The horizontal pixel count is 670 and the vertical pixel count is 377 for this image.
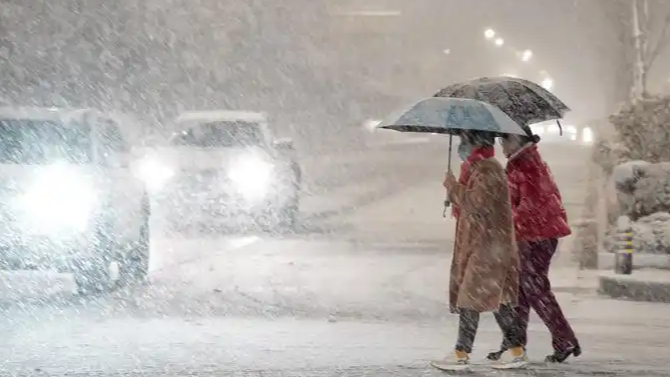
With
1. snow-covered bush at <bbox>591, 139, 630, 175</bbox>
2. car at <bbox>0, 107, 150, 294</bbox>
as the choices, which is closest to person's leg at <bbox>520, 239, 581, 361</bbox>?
car at <bbox>0, 107, 150, 294</bbox>

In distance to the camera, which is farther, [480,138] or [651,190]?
[651,190]

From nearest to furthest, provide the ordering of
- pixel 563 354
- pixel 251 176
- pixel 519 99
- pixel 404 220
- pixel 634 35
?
pixel 519 99 < pixel 563 354 < pixel 251 176 < pixel 404 220 < pixel 634 35

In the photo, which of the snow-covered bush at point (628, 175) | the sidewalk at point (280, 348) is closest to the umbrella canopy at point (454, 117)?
the sidewalk at point (280, 348)

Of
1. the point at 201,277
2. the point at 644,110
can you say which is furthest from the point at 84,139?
the point at 644,110

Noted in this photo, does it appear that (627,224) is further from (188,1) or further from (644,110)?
(188,1)

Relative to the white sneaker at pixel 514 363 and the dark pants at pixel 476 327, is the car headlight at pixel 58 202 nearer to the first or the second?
the dark pants at pixel 476 327

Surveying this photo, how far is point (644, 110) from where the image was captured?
15703 mm

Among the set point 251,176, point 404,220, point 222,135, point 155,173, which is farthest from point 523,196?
point 404,220

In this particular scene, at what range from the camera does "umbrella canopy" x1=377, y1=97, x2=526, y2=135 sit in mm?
7012

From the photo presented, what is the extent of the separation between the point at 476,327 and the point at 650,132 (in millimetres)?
8794

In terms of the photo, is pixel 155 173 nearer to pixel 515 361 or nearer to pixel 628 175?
pixel 628 175

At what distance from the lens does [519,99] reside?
748cm

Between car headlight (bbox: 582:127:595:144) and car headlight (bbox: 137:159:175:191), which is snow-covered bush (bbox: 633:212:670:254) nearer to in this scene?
car headlight (bbox: 137:159:175:191)

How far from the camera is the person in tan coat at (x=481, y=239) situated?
23.2ft
